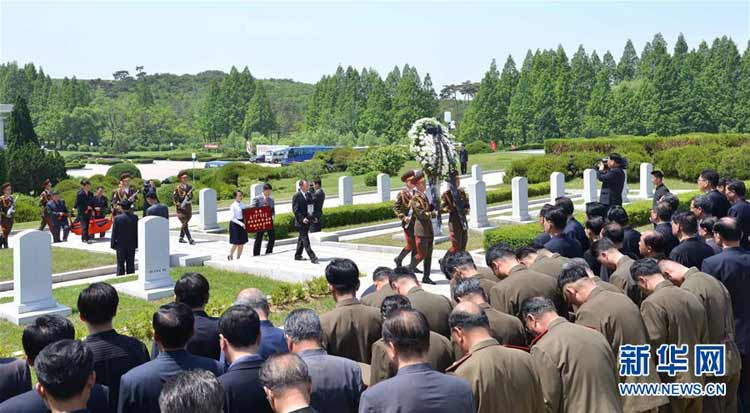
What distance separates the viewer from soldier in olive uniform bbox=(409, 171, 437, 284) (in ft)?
40.2

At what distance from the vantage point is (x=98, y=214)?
19.8 metres

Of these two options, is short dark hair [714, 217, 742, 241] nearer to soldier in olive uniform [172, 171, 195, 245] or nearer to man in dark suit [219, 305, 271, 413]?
man in dark suit [219, 305, 271, 413]

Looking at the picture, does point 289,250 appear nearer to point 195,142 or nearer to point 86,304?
point 86,304

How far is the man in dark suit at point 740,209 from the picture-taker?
936 cm

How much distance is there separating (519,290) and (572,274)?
0.54 metres

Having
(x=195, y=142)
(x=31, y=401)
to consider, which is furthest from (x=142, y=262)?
(x=195, y=142)

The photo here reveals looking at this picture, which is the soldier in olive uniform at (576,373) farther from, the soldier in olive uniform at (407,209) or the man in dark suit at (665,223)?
the soldier in olive uniform at (407,209)

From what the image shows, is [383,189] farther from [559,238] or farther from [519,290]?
[519,290]

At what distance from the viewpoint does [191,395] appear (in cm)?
321

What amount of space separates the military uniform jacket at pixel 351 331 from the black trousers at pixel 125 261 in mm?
9814

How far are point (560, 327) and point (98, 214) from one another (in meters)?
17.4

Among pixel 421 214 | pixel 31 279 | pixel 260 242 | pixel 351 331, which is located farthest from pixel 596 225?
pixel 260 242

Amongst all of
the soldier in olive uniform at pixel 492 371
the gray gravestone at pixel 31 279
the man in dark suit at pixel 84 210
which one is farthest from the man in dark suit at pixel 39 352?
the man in dark suit at pixel 84 210

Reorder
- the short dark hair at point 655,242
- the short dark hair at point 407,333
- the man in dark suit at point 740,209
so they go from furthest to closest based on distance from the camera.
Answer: the man in dark suit at point 740,209 → the short dark hair at point 655,242 → the short dark hair at point 407,333
